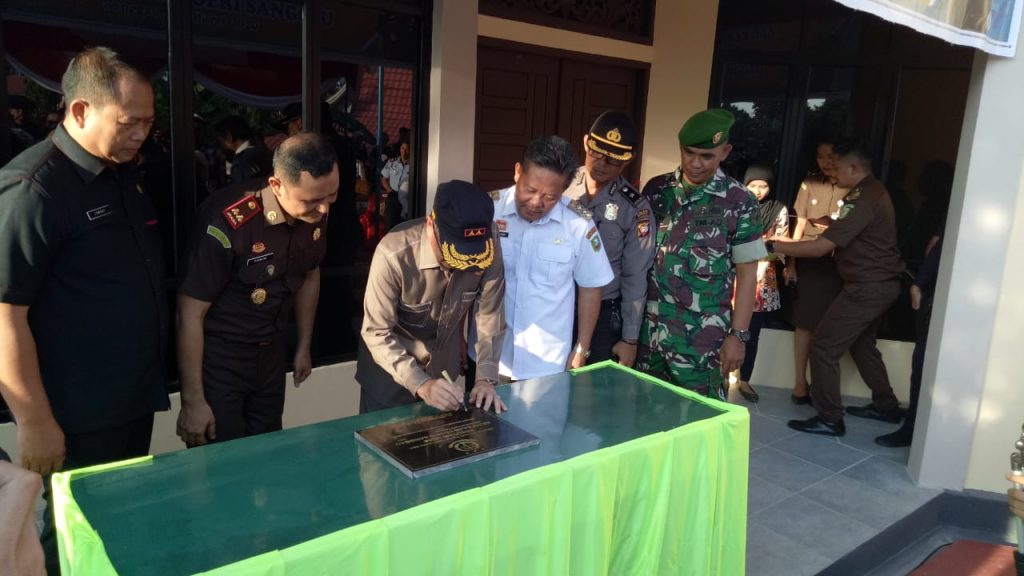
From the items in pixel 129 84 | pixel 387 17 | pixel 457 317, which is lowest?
pixel 457 317

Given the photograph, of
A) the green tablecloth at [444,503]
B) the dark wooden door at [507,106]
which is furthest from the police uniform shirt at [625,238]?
the dark wooden door at [507,106]

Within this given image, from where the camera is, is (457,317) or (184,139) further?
(184,139)

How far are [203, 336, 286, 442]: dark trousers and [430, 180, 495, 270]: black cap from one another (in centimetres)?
89

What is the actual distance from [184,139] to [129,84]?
146cm

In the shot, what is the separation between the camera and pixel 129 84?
6.12ft

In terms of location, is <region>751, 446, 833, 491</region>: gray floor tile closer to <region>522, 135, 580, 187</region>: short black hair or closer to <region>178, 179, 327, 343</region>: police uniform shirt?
<region>522, 135, 580, 187</region>: short black hair

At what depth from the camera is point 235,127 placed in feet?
11.6

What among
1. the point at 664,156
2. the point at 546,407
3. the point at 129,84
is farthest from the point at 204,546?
the point at 664,156

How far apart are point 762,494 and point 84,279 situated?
10.1ft

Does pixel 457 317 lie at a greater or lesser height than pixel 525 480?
greater

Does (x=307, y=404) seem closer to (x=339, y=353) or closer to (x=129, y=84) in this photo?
(x=339, y=353)

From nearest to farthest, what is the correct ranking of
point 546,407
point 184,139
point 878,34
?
point 546,407, point 184,139, point 878,34

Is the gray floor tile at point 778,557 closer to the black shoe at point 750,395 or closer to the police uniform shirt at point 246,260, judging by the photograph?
the black shoe at point 750,395

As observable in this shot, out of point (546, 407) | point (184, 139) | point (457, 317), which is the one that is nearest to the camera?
point (546, 407)
